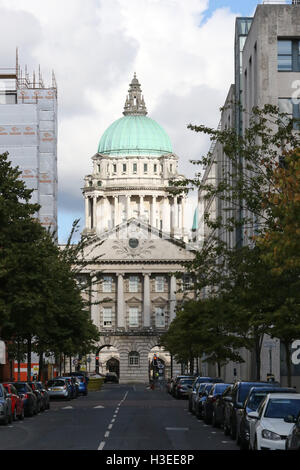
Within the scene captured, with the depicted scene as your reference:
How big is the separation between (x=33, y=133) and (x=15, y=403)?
6549cm

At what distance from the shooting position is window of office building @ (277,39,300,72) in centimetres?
6738

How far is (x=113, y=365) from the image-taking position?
177 meters

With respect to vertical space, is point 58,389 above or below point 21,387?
below

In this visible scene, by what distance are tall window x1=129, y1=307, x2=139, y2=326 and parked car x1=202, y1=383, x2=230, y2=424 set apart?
426 ft

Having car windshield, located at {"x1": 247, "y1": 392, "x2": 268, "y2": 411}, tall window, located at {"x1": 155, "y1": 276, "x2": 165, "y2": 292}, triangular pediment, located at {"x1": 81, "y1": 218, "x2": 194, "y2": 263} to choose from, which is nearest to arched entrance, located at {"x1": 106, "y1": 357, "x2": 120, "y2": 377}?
tall window, located at {"x1": 155, "y1": 276, "x2": 165, "y2": 292}

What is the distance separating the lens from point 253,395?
96.6ft

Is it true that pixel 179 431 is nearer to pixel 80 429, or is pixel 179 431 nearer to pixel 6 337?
pixel 80 429

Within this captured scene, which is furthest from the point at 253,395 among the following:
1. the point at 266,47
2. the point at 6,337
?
the point at 266,47

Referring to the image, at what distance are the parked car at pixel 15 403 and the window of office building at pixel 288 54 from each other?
31.9 meters

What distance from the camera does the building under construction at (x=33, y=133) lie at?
104 meters

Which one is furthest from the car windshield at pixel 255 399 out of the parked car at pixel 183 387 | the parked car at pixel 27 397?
the parked car at pixel 183 387

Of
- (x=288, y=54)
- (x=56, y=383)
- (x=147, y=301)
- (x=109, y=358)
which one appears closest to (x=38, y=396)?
(x=56, y=383)

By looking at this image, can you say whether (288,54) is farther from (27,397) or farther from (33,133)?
(33,133)
